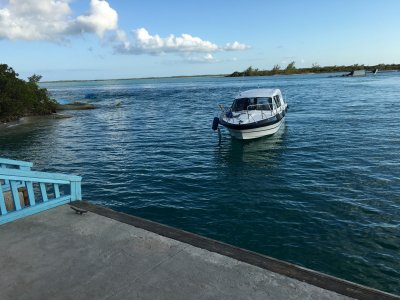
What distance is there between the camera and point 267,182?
14289 millimetres

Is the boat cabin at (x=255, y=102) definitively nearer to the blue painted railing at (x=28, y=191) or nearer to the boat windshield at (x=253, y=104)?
the boat windshield at (x=253, y=104)

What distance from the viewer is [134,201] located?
1280 cm

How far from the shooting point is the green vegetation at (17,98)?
35.5 metres

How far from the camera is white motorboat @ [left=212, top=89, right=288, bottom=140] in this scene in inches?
834

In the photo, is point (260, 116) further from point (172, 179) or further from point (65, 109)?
point (65, 109)

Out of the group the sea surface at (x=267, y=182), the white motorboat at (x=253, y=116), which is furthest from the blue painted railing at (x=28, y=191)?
the white motorboat at (x=253, y=116)

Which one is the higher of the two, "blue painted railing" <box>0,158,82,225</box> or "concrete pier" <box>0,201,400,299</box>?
"blue painted railing" <box>0,158,82,225</box>

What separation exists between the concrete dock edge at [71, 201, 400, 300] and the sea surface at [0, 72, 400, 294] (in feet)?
11.5

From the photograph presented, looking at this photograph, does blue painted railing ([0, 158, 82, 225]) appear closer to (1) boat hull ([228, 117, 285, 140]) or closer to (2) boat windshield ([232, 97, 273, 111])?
(1) boat hull ([228, 117, 285, 140])

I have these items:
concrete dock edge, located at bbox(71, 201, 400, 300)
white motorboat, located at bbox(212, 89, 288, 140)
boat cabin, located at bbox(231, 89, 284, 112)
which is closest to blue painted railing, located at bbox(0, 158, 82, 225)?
concrete dock edge, located at bbox(71, 201, 400, 300)

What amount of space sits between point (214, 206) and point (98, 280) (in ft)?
24.5

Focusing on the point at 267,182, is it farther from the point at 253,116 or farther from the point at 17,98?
the point at 17,98

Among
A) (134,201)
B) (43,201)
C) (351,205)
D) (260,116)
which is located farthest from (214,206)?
(260,116)

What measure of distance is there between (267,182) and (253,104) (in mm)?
10176
